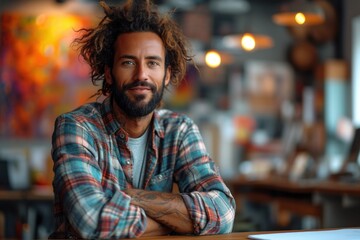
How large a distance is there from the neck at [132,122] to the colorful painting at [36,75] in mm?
6741

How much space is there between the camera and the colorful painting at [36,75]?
373 inches

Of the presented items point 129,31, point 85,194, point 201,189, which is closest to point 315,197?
point 201,189

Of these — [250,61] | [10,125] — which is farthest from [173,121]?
[250,61]

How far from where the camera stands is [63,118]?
2.82 meters

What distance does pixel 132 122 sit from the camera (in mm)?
2971

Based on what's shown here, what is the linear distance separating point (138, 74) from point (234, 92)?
7.97 metres

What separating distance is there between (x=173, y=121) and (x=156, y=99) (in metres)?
0.25

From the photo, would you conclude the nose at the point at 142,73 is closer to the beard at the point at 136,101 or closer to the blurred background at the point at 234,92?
the beard at the point at 136,101

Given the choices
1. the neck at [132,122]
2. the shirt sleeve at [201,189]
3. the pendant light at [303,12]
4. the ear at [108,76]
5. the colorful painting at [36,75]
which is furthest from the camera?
the colorful painting at [36,75]

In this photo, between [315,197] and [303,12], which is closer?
[315,197]

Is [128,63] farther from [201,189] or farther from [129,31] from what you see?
[201,189]

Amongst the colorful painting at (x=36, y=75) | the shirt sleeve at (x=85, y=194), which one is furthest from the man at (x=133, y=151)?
the colorful painting at (x=36, y=75)

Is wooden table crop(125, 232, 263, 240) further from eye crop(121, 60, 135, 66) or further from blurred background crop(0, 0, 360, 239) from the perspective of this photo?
blurred background crop(0, 0, 360, 239)

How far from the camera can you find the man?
2539 millimetres
